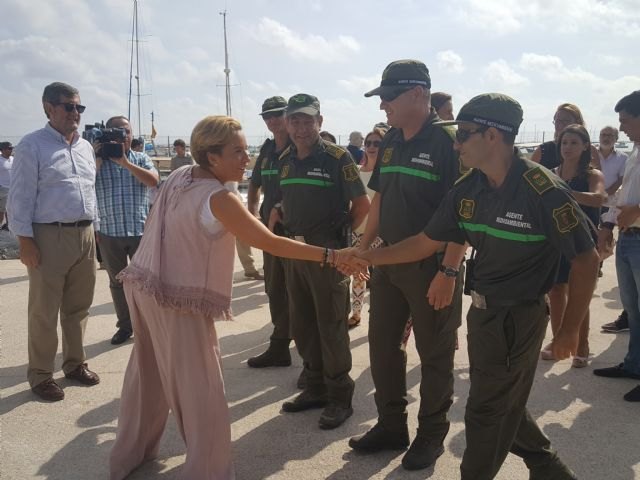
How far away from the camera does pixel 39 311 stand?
3.97 metres

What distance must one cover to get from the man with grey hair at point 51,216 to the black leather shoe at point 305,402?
5.53 ft

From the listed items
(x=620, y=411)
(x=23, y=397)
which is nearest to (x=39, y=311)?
(x=23, y=397)

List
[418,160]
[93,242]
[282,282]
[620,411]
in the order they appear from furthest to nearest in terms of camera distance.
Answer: [282,282]
[93,242]
[620,411]
[418,160]

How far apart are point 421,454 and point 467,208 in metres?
1.49

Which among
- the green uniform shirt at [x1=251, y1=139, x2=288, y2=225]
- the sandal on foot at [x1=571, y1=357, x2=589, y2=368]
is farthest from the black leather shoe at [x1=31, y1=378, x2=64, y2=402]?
the sandal on foot at [x1=571, y1=357, x2=589, y2=368]

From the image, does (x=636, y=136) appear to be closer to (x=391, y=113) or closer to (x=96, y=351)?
(x=391, y=113)

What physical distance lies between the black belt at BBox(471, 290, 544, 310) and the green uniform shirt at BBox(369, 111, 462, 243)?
2.25 ft

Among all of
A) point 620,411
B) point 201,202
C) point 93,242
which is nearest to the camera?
point 201,202

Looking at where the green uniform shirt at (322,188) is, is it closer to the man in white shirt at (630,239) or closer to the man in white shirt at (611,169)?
the man in white shirt at (630,239)

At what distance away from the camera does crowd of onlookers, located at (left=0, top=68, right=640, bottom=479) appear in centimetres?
227

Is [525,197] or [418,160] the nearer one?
[525,197]

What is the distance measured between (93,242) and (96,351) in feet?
4.17

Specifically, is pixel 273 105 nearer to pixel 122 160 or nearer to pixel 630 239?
pixel 122 160

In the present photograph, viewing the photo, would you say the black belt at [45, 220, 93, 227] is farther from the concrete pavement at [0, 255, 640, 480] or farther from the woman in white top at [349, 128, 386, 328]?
the woman in white top at [349, 128, 386, 328]
